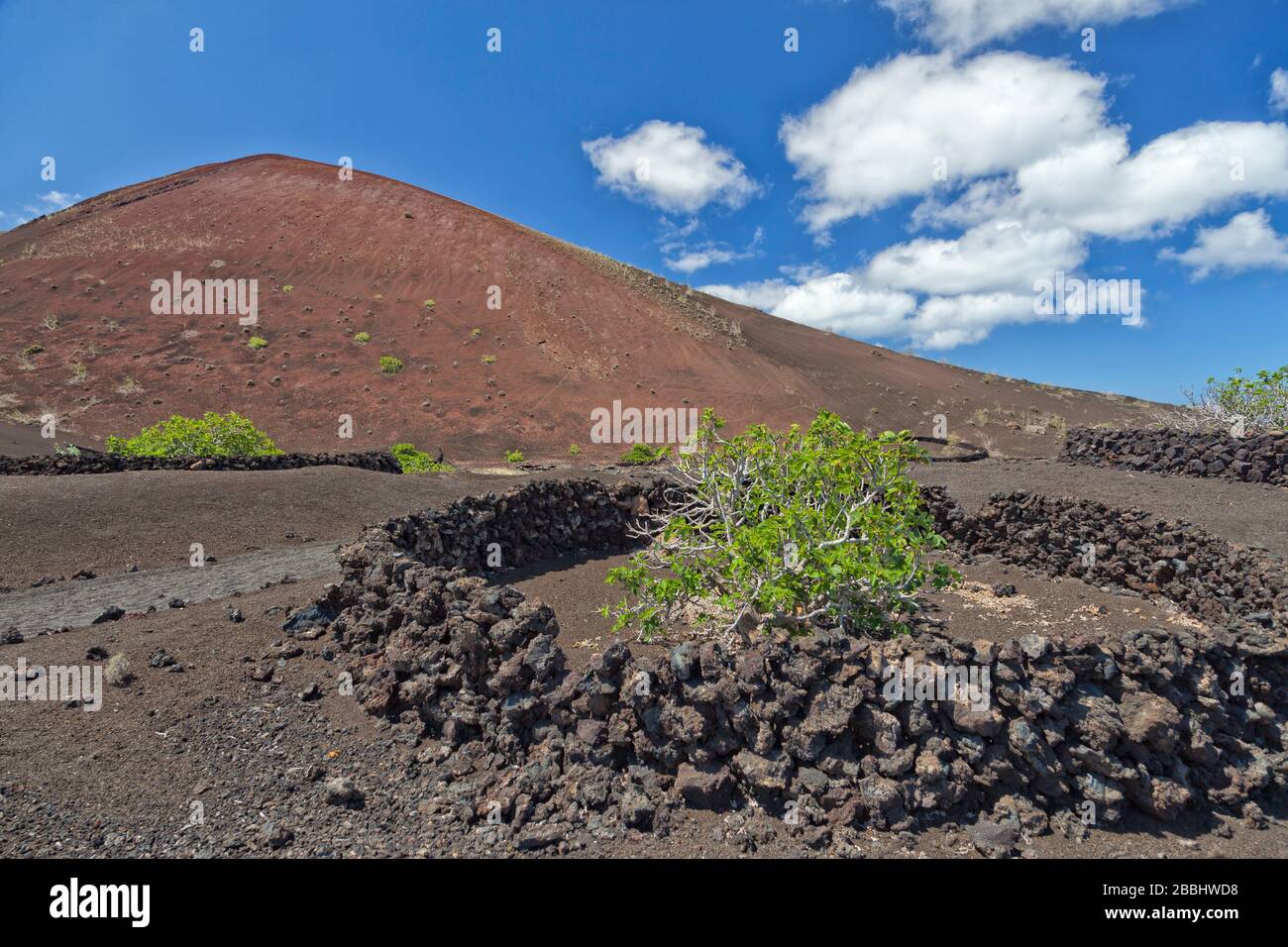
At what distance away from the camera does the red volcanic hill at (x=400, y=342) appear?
3366 cm

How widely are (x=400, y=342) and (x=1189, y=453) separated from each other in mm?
36679

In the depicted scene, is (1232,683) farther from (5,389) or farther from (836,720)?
(5,389)

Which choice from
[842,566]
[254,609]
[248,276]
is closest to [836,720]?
[842,566]

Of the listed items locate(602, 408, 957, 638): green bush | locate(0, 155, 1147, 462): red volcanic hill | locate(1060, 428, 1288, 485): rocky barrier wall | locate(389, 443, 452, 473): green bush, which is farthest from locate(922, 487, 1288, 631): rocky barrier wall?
locate(0, 155, 1147, 462): red volcanic hill

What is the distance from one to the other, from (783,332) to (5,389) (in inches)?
1859

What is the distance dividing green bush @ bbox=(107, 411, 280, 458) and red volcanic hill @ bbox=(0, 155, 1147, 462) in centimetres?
1254

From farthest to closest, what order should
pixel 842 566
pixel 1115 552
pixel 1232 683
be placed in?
pixel 1115 552
pixel 842 566
pixel 1232 683

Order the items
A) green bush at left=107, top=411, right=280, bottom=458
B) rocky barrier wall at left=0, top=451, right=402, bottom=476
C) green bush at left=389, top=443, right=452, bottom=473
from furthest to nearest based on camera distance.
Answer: green bush at left=389, top=443, right=452, bottom=473 < green bush at left=107, top=411, right=280, bottom=458 < rocky barrier wall at left=0, top=451, right=402, bottom=476

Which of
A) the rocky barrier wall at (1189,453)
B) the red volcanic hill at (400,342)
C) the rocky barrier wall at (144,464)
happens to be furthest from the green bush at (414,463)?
the rocky barrier wall at (1189,453)

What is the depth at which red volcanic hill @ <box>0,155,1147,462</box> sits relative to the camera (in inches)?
1325

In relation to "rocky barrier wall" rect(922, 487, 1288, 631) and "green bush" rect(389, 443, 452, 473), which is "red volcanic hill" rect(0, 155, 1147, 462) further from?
"rocky barrier wall" rect(922, 487, 1288, 631)

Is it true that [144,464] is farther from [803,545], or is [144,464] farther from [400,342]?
[400,342]

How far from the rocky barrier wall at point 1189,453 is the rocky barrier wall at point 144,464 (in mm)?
18870

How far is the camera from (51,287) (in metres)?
41.7
